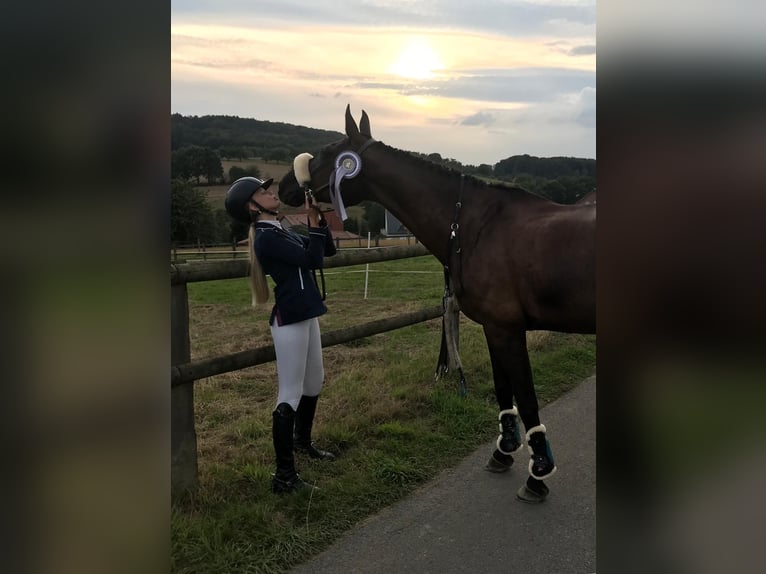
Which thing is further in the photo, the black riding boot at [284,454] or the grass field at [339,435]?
the black riding boot at [284,454]

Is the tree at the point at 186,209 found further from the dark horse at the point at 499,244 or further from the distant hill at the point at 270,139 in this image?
the dark horse at the point at 499,244

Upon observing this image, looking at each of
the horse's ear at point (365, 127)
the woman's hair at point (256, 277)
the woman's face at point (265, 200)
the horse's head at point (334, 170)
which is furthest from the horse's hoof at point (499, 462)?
the horse's ear at point (365, 127)

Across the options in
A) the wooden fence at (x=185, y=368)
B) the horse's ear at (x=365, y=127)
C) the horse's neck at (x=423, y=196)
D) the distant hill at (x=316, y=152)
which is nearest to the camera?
the distant hill at (x=316, y=152)

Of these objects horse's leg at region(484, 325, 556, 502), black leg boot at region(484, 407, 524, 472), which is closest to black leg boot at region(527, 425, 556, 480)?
horse's leg at region(484, 325, 556, 502)

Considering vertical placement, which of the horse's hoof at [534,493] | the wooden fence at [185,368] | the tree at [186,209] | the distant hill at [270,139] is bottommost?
the horse's hoof at [534,493]

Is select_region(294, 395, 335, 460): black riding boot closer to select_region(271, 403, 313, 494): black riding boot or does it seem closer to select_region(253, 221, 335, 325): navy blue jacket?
select_region(271, 403, 313, 494): black riding boot

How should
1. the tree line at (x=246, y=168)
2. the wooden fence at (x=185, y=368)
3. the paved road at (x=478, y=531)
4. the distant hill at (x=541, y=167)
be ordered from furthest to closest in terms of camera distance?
the wooden fence at (x=185, y=368), the paved road at (x=478, y=531), the distant hill at (x=541, y=167), the tree line at (x=246, y=168)

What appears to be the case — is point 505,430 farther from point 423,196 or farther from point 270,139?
point 270,139

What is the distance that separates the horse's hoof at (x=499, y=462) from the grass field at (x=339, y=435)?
3.5 inches

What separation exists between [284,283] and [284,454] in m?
0.89

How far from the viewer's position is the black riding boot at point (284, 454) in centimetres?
297

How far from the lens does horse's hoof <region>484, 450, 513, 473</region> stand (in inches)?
132
